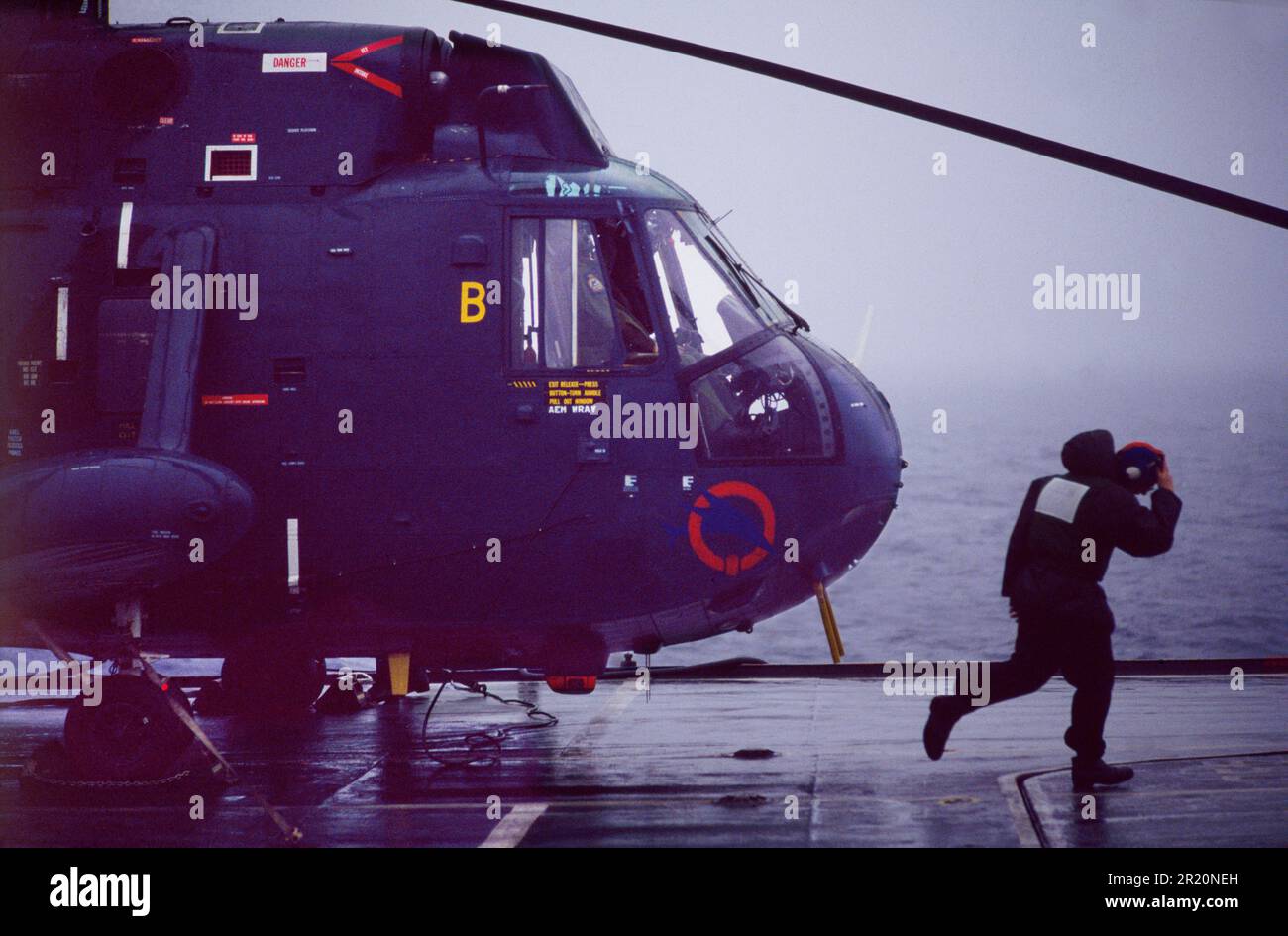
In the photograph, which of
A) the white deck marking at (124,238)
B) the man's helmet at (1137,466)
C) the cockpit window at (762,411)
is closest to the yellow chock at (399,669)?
the cockpit window at (762,411)

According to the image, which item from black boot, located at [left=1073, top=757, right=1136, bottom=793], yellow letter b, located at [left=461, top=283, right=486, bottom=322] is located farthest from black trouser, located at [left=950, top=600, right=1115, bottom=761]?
yellow letter b, located at [left=461, top=283, right=486, bottom=322]

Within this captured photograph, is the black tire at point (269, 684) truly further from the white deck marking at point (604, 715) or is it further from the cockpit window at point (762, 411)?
the cockpit window at point (762, 411)

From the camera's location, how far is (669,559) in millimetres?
8164

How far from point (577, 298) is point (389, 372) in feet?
3.51

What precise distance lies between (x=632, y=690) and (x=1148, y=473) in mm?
5368

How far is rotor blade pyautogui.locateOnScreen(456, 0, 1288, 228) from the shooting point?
4586 mm

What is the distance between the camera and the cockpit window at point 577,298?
8203 mm

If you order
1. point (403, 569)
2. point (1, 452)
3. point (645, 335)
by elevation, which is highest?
point (645, 335)

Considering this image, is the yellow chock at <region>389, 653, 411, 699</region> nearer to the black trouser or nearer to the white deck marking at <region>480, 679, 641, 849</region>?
the white deck marking at <region>480, 679, 641, 849</region>

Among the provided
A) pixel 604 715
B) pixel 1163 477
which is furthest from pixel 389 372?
pixel 1163 477

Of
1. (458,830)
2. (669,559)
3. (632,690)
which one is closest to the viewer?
(458,830)

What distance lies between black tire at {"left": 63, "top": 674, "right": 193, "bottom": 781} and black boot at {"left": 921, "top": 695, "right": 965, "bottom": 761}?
402cm
